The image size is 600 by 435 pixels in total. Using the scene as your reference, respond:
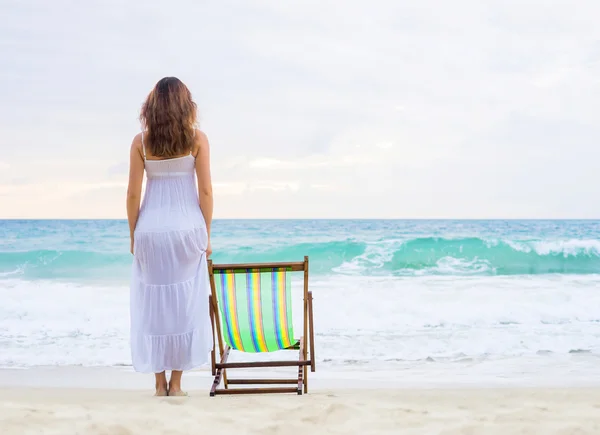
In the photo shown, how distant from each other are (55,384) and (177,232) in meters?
2.24

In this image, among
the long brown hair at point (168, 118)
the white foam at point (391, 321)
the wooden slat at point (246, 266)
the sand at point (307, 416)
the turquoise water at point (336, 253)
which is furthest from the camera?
the turquoise water at point (336, 253)

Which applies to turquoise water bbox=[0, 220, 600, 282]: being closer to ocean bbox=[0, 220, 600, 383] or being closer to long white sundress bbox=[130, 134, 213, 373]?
ocean bbox=[0, 220, 600, 383]

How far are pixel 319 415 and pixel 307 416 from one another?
6 centimetres

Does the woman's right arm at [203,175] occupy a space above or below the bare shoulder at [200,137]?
below

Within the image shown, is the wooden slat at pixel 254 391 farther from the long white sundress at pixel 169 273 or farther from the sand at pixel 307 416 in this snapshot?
the long white sundress at pixel 169 273

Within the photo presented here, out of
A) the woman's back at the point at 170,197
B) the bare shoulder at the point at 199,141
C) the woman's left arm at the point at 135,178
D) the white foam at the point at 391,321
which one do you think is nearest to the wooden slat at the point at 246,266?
the woman's back at the point at 170,197

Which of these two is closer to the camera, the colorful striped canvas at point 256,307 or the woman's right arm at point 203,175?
the woman's right arm at point 203,175

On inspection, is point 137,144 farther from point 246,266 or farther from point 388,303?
point 388,303

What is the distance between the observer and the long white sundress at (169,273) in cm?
346

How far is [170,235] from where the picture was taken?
3443mm

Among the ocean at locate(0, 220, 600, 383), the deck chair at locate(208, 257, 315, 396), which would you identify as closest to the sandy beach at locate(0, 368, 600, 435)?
the deck chair at locate(208, 257, 315, 396)

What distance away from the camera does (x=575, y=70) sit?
15609 millimetres

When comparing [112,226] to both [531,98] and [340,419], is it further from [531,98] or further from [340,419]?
[340,419]

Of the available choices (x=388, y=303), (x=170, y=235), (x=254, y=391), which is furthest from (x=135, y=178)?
(x=388, y=303)
